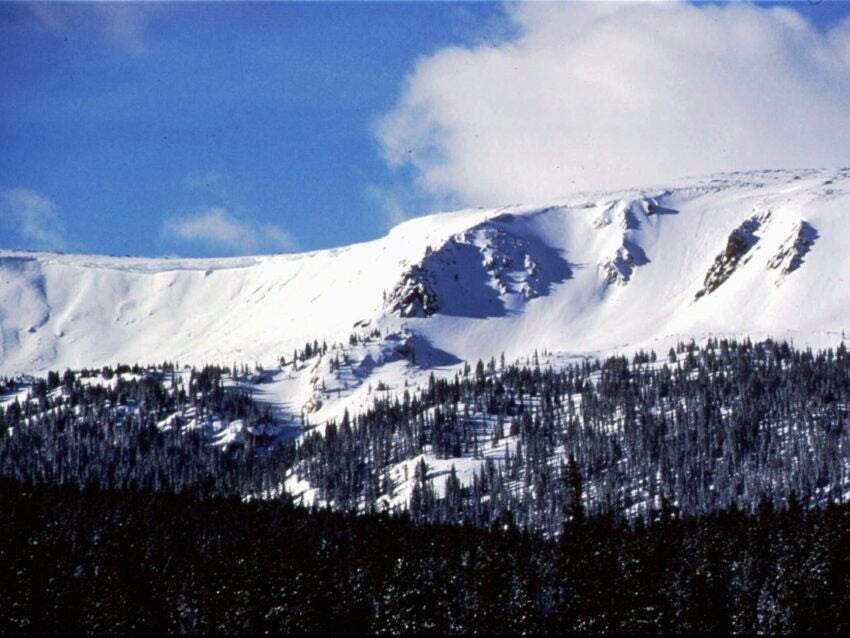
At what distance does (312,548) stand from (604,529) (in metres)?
30.5

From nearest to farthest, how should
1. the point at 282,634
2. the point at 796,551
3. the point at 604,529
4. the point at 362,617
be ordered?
the point at 282,634
the point at 362,617
the point at 796,551
the point at 604,529

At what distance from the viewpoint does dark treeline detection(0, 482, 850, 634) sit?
115 metres

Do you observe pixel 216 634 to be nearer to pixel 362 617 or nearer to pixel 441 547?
pixel 362 617

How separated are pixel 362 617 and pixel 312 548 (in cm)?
1753

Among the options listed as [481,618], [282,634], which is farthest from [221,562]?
[481,618]

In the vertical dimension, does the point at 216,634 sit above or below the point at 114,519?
below

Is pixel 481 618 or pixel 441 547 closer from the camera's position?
pixel 481 618

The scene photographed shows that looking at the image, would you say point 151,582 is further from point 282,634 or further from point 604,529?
point 604,529

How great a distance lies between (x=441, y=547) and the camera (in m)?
143

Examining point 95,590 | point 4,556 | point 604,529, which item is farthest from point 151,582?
point 604,529

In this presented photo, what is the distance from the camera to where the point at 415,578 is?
124 metres

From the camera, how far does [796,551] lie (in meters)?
135

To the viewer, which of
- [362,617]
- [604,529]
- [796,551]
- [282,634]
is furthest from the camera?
[604,529]

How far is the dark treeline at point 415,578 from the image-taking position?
115000 millimetres
